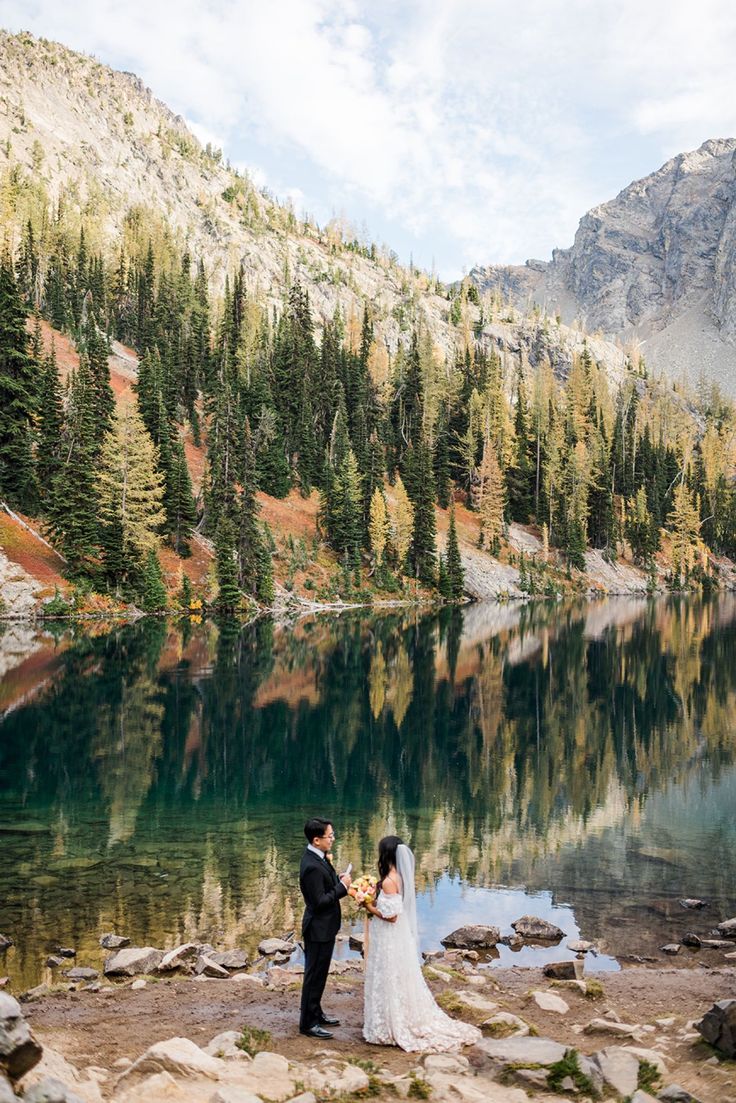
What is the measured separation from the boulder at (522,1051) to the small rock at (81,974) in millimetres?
6468

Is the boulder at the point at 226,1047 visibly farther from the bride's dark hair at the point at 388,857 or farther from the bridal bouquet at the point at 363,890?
the bride's dark hair at the point at 388,857

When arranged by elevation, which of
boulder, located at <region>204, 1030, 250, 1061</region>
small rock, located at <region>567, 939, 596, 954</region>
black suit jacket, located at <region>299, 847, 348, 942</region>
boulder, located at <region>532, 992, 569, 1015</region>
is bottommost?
small rock, located at <region>567, 939, 596, 954</region>

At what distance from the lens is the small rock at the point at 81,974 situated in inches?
473

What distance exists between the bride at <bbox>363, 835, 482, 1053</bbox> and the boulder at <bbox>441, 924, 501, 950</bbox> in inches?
199

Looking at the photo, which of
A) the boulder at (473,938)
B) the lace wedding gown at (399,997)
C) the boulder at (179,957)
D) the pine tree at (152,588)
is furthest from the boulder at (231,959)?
the pine tree at (152,588)

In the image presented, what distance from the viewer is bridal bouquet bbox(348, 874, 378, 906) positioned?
29.8ft

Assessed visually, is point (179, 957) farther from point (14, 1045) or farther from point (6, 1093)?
point (6, 1093)

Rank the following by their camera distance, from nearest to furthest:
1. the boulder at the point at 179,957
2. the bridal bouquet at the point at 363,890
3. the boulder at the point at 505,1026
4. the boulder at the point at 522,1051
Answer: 1. the boulder at the point at 522,1051
2. the bridal bouquet at the point at 363,890
3. the boulder at the point at 505,1026
4. the boulder at the point at 179,957

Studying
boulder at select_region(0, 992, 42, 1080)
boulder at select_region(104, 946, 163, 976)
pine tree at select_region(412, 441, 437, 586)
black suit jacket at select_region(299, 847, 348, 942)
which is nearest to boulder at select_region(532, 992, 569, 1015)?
black suit jacket at select_region(299, 847, 348, 942)

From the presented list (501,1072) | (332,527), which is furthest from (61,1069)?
(332,527)

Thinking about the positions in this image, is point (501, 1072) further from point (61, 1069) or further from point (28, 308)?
point (28, 308)

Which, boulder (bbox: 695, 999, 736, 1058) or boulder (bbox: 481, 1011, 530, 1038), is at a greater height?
boulder (bbox: 695, 999, 736, 1058)


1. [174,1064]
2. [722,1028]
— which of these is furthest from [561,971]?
[174,1064]

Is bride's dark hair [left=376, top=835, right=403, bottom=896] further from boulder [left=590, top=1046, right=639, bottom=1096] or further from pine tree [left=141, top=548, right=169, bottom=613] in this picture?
pine tree [left=141, top=548, right=169, bottom=613]
